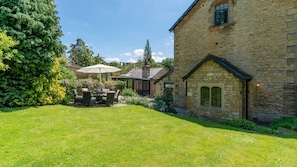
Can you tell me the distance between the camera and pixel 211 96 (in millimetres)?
11164

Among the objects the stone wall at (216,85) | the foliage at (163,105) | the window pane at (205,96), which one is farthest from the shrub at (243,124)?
the foliage at (163,105)

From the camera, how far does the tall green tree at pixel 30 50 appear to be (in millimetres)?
9812

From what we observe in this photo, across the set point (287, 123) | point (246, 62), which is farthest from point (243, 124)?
point (246, 62)

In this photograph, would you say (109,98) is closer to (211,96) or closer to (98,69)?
(98,69)

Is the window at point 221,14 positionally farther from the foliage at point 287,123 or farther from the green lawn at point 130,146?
the green lawn at point 130,146

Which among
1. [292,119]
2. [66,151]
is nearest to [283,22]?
[292,119]

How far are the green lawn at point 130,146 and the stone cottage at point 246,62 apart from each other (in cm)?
430

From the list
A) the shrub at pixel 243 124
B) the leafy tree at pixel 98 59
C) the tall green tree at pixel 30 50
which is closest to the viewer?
the shrub at pixel 243 124

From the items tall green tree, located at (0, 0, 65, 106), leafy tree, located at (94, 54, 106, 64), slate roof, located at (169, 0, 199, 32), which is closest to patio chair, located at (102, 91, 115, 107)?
tall green tree, located at (0, 0, 65, 106)

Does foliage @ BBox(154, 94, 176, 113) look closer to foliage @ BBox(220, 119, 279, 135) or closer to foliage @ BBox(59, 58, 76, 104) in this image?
foliage @ BBox(220, 119, 279, 135)

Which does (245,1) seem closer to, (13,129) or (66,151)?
(66,151)

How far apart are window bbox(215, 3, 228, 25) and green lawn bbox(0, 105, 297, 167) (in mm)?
8617

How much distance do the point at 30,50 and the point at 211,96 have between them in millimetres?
11492

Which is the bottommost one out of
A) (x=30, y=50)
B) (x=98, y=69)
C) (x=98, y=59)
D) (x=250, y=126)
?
(x=250, y=126)
